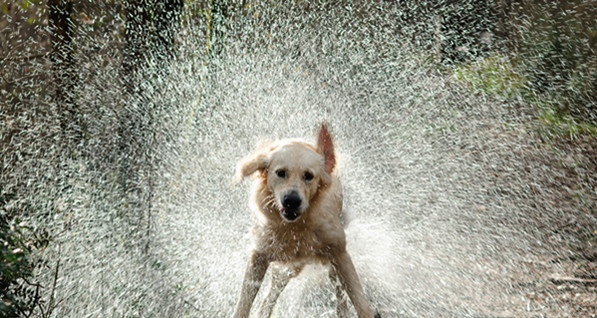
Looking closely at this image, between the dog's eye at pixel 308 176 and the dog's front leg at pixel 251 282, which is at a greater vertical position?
the dog's eye at pixel 308 176

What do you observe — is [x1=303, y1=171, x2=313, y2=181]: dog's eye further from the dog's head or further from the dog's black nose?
the dog's black nose

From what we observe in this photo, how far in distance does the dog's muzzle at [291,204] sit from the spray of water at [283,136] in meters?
0.65

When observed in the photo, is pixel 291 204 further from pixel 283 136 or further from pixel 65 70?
pixel 65 70

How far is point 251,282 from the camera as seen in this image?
3.80 m

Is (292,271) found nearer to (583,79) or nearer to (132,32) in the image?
(132,32)

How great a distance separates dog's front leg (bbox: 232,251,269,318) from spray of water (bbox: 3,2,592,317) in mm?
530

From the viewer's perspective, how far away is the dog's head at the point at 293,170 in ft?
11.8

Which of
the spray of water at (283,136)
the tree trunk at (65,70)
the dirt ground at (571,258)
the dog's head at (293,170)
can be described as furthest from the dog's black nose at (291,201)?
the tree trunk at (65,70)

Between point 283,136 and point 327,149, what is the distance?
6.09ft

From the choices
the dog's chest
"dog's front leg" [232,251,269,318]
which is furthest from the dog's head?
"dog's front leg" [232,251,269,318]

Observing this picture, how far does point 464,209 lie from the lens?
7.20m

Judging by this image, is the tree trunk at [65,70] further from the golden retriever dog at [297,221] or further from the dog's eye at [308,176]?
the dog's eye at [308,176]

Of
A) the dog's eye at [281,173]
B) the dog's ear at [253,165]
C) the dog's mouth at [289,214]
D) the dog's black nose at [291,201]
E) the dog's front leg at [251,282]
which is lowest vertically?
the dog's front leg at [251,282]

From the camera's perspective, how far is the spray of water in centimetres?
454
